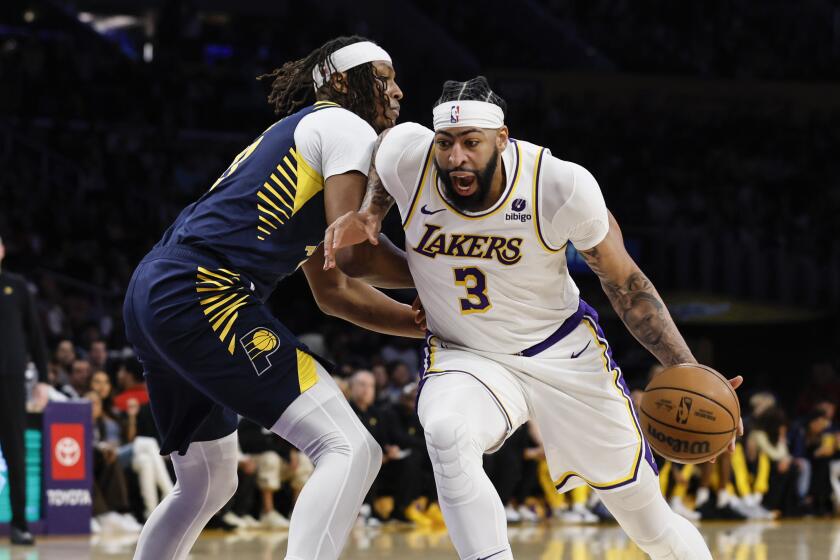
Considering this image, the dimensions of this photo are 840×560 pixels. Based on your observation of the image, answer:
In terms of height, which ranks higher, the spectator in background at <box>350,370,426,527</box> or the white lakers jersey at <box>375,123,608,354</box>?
the white lakers jersey at <box>375,123,608,354</box>

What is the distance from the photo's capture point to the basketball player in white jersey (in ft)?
15.6

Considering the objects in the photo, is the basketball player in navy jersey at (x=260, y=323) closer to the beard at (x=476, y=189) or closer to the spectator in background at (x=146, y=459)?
the beard at (x=476, y=189)


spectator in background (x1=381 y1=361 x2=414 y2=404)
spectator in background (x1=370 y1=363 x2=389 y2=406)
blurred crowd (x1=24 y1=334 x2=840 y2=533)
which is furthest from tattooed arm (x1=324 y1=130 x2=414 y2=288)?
spectator in background (x1=381 y1=361 x2=414 y2=404)

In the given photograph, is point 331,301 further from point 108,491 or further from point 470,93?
point 108,491

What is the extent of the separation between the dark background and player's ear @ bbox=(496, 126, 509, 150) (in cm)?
916

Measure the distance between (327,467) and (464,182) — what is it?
44.8 inches

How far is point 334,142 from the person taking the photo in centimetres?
448

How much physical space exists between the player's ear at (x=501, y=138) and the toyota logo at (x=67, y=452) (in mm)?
6176

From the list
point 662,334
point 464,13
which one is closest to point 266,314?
point 662,334

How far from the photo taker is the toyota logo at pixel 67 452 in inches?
394

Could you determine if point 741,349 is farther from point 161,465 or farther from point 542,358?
point 542,358

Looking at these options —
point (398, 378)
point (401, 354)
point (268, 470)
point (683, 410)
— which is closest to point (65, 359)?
point (268, 470)

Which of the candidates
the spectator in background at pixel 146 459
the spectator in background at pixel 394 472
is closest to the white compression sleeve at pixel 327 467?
the spectator in background at pixel 146 459

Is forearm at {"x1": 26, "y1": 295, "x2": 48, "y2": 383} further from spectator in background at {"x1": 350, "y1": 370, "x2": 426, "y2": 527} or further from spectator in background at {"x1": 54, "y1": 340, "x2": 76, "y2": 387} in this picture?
spectator in background at {"x1": 350, "y1": 370, "x2": 426, "y2": 527}
